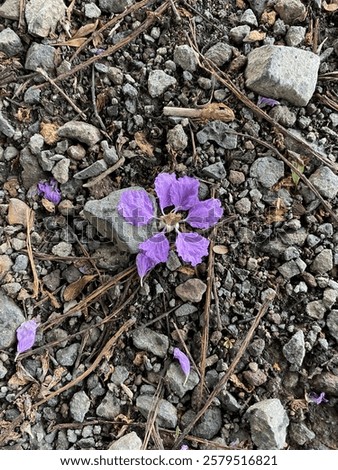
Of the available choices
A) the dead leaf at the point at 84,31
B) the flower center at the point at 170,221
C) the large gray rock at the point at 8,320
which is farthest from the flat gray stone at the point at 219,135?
the large gray rock at the point at 8,320

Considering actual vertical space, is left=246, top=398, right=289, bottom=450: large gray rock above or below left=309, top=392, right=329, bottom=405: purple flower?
below

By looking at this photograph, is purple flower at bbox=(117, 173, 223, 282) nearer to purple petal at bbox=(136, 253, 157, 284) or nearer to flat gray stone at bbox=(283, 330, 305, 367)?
purple petal at bbox=(136, 253, 157, 284)

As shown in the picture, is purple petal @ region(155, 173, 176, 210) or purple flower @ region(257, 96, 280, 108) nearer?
purple petal @ region(155, 173, 176, 210)

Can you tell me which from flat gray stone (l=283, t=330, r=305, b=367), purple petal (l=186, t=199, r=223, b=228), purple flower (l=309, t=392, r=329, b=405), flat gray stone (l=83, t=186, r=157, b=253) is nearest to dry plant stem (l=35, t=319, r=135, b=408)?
flat gray stone (l=83, t=186, r=157, b=253)

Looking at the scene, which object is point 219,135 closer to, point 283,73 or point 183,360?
point 283,73

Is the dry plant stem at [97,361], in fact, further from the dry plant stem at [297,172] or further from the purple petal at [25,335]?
the dry plant stem at [297,172]

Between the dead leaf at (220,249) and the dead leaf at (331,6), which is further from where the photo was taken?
the dead leaf at (331,6)
